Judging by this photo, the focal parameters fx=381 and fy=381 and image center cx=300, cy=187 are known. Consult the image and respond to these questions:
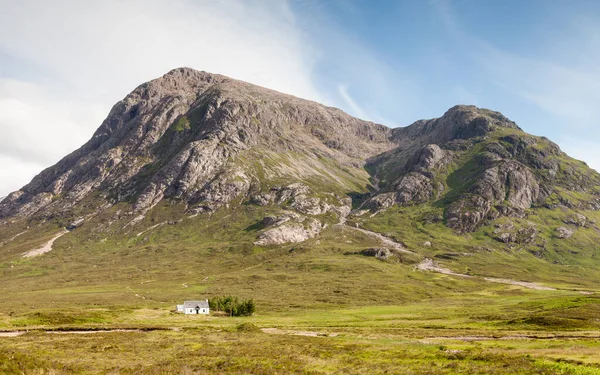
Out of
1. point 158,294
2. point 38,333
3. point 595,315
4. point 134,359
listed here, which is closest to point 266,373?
point 134,359

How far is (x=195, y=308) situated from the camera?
14075 centimetres

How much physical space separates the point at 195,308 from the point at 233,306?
45.6 ft

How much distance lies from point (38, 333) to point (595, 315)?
129 m

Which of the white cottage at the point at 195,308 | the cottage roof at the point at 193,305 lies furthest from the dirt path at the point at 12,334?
the cottage roof at the point at 193,305

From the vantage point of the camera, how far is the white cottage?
138 metres

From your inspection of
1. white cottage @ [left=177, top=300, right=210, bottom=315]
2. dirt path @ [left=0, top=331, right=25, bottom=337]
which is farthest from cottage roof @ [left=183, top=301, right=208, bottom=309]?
dirt path @ [left=0, top=331, right=25, bottom=337]

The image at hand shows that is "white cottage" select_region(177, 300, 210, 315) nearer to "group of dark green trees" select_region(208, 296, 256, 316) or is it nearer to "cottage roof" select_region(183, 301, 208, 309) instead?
"cottage roof" select_region(183, 301, 208, 309)

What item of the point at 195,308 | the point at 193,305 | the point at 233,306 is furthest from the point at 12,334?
the point at 233,306

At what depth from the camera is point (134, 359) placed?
158 ft

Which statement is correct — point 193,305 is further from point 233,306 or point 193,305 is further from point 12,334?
point 12,334

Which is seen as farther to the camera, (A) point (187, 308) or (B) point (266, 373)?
(A) point (187, 308)

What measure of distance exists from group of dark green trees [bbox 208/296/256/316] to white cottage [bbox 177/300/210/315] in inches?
292

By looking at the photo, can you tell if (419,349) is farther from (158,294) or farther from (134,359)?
(158,294)

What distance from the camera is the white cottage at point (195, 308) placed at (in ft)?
454
